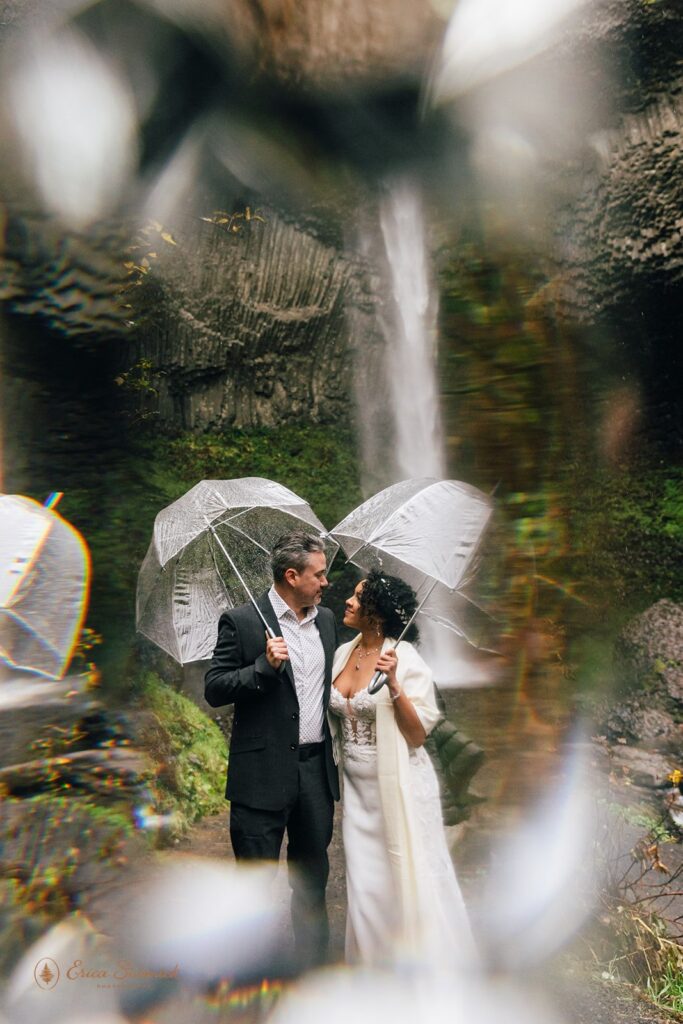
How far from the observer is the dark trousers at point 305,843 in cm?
247

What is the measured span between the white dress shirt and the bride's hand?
1.22ft

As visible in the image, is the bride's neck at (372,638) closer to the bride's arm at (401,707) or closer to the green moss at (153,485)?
the bride's arm at (401,707)

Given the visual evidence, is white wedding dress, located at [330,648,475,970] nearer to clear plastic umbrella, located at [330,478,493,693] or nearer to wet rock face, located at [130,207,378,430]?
clear plastic umbrella, located at [330,478,493,693]

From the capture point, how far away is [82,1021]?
2.60 metres

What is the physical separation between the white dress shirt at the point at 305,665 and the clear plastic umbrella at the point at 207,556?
0.25 meters

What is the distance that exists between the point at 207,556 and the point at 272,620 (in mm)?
521

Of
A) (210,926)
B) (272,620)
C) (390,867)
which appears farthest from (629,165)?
(210,926)

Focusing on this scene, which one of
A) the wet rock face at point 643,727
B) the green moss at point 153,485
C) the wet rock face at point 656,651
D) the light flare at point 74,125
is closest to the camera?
the green moss at point 153,485

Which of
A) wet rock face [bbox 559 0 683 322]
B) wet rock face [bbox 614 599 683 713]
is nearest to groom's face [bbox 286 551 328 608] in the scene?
wet rock face [bbox 614 599 683 713]

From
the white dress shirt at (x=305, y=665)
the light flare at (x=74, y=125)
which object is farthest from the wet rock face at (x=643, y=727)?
the light flare at (x=74, y=125)

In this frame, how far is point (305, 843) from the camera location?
2543 mm

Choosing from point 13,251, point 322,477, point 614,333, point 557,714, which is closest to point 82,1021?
point 557,714

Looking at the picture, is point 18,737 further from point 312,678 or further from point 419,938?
point 419,938

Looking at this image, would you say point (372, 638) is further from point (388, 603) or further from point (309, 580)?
point (309, 580)
